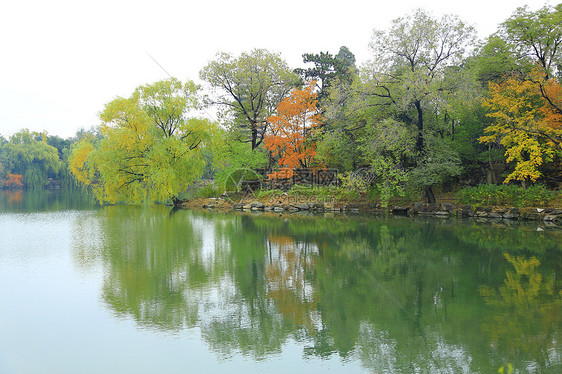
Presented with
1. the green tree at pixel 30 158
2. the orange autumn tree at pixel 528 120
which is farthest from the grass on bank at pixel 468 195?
the green tree at pixel 30 158

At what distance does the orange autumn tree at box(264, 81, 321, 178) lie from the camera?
25.3m

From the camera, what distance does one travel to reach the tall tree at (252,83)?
2938 cm

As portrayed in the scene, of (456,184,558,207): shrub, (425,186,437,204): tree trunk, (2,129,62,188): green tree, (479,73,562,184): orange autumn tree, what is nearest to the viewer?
(479,73,562,184): orange autumn tree

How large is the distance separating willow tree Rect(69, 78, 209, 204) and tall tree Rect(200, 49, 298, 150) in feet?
8.48

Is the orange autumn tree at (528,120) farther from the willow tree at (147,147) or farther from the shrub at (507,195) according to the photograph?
the willow tree at (147,147)

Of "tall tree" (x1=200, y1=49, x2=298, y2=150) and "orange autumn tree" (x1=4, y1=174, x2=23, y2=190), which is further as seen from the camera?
"orange autumn tree" (x1=4, y1=174, x2=23, y2=190)

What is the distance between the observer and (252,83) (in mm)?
29469

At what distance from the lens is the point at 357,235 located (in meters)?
15.1

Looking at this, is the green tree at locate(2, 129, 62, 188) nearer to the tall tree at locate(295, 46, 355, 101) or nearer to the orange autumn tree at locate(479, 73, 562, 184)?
the tall tree at locate(295, 46, 355, 101)

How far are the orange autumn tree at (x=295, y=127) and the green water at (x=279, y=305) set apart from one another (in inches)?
516

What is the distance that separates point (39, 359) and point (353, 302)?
501 centimetres

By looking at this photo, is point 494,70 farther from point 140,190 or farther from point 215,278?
point 140,190

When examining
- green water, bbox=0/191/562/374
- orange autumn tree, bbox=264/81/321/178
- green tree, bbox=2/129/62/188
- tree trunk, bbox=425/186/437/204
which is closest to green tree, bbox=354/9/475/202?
tree trunk, bbox=425/186/437/204

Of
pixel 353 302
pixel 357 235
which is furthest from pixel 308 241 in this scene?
pixel 353 302
